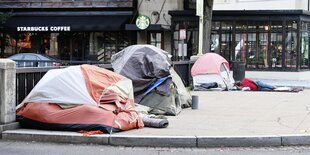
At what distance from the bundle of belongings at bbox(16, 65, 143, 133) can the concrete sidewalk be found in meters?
0.23

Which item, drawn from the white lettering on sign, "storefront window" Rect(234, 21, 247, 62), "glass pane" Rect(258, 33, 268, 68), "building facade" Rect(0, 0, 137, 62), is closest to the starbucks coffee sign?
"building facade" Rect(0, 0, 137, 62)

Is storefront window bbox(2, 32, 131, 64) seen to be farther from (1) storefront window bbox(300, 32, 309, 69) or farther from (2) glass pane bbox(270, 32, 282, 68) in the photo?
(1) storefront window bbox(300, 32, 309, 69)

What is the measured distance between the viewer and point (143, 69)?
468 inches

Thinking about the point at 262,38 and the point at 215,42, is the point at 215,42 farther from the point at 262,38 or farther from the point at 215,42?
the point at 262,38

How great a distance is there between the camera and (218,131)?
30.7 feet

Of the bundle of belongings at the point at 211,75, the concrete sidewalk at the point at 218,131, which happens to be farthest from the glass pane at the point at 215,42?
the concrete sidewalk at the point at 218,131

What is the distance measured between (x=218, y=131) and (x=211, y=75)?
9594 mm

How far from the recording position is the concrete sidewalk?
28.3 ft

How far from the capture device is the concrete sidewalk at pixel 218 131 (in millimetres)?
8641

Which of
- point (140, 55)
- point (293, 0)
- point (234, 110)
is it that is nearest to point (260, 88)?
point (234, 110)

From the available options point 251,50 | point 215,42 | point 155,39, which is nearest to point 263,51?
point 251,50

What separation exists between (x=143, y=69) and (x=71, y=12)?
20.7m

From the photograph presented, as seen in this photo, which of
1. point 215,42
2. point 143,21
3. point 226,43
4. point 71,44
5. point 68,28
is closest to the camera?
point 226,43

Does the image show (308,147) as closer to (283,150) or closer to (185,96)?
(283,150)
